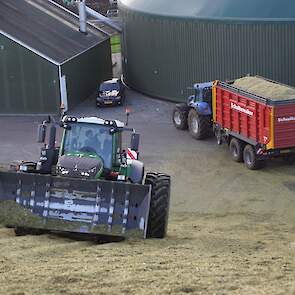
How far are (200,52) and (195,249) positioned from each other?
63.6 ft

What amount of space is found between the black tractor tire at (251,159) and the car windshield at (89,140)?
871cm

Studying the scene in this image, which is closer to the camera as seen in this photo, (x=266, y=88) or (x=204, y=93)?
(x=266, y=88)

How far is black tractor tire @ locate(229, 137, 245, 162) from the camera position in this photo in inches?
908

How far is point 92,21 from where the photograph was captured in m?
39.3

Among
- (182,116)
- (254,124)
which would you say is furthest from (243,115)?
(182,116)

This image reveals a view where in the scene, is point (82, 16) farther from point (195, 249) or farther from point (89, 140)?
point (195, 249)

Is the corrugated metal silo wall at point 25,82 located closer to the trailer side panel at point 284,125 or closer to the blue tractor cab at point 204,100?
the blue tractor cab at point 204,100

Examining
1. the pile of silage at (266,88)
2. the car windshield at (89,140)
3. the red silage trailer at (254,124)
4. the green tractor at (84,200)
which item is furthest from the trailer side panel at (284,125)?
the car windshield at (89,140)

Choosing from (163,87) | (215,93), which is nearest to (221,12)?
(163,87)

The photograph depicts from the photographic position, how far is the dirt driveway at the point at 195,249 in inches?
390

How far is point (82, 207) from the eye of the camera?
43.8ft

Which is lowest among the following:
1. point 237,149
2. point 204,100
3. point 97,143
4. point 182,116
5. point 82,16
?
point 182,116

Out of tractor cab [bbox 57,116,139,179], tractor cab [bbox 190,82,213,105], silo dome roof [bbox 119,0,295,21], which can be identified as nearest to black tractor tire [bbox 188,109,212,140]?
tractor cab [bbox 190,82,213,105]

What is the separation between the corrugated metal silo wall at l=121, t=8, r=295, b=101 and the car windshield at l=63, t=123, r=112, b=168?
15.6 m
